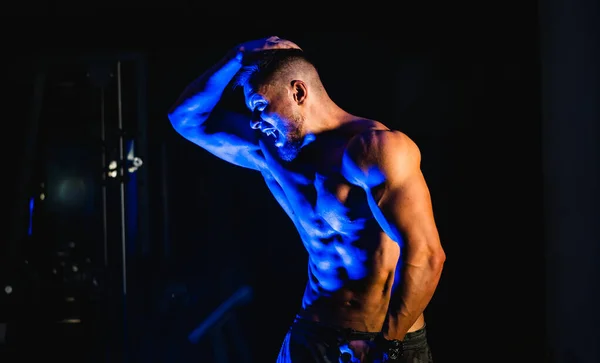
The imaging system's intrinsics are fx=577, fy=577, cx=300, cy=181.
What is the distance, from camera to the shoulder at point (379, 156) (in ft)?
5.17

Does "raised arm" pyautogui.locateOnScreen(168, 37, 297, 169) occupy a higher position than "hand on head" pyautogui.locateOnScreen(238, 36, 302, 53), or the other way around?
"hand on head" pyautogui.locateOnScreen(238, 36, 302, 53)

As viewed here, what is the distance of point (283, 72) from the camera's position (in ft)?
6.14

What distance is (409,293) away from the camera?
1552 mm

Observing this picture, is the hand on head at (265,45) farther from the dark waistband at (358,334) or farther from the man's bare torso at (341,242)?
the dark waistband at (358,334)

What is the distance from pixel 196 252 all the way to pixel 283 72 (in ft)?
6.04

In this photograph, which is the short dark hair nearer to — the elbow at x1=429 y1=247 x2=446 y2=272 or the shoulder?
the shoulder

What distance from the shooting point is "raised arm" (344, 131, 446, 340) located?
154cm

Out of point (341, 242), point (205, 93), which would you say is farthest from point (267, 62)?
point (341, 242)

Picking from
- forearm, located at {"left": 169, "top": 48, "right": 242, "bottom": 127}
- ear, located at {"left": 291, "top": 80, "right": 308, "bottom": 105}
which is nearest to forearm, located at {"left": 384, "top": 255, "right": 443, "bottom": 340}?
ear, located at {"left": 291, "top": 80, "right": 308, "bottom": 105}

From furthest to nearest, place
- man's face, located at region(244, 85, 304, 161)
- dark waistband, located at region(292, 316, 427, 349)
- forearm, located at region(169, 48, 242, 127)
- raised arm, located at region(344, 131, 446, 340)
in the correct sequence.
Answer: forearm, located at region(169, 48, 242, 127) → man's face, located at region(244, 85, 304, 161) → dark waistband, located at region(292, 316, 427, 349) → raised arm, located at region(344, 131, 446, 340)

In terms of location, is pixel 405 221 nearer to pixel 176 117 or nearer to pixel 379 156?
pixel 379 156

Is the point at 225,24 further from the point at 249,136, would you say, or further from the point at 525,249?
the point at 525,249

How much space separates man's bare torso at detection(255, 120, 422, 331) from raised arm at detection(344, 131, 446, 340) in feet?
0.45

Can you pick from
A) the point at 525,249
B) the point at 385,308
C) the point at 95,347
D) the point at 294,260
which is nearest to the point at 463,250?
the point at 525,249
